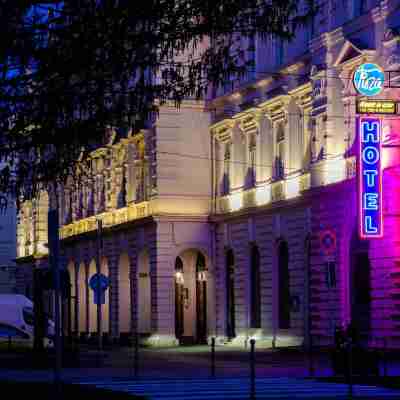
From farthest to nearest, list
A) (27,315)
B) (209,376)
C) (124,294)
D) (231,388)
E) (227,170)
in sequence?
(124,294) < (227,170) < (27,315) < (209,376) < (231,388)

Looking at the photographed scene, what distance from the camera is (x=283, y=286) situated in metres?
51.8

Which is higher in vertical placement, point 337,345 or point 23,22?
point 23,22

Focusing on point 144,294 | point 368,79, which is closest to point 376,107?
point 368,79

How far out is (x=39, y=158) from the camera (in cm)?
1881

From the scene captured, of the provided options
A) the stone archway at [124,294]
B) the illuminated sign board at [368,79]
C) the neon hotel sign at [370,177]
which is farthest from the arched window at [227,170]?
the neon hotel sign at [370,177]

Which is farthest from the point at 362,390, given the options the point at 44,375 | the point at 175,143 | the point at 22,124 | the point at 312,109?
the point at 175,143

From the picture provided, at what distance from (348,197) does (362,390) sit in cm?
1793

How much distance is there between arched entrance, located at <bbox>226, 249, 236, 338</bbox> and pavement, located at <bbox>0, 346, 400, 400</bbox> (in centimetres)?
780

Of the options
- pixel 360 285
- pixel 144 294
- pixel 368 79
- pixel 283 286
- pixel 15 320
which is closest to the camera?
pixel 368 79

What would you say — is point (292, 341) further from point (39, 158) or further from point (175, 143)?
point (39, 158)

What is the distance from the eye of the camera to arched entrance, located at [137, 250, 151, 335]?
6306 centimetres

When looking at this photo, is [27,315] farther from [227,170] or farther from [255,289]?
[227,170]

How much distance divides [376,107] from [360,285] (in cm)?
698

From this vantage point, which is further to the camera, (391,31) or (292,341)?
(292,341)
